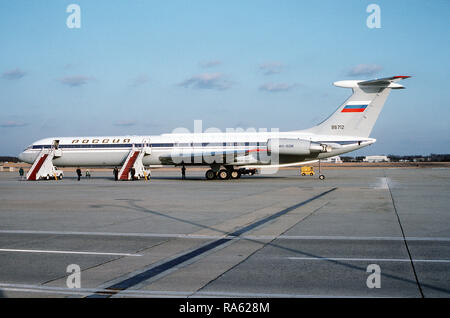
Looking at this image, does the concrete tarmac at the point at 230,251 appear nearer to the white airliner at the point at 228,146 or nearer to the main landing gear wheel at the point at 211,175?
the white airliner at the point at 228,146

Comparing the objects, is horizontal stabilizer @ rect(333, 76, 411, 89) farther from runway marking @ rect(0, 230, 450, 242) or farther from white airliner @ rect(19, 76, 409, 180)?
runway marking @ rect(0, 230, 450, 242)

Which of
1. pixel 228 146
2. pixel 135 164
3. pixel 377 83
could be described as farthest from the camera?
pixel 135 164

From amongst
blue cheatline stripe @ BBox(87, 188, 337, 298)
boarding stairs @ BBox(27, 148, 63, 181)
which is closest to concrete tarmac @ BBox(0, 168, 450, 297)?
blue cheatline stripe @ BBox(87, 188, 337, 298)

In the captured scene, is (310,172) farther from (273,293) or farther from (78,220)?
(273,293)

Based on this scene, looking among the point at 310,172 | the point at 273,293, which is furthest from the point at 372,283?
the point at 310,172

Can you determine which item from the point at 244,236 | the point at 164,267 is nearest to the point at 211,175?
the point at 244,236

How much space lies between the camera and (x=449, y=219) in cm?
1331

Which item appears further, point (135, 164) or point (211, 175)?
point (135, 164)

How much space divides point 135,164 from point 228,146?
880cm

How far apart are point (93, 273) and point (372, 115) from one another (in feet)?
105

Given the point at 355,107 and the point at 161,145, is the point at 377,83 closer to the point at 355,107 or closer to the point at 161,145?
the point at 355,107

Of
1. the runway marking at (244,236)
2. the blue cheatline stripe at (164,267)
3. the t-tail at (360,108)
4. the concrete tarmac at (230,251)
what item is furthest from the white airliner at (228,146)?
the runway marking at (244,236)

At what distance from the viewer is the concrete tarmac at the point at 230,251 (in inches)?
248

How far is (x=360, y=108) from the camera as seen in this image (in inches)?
1403
